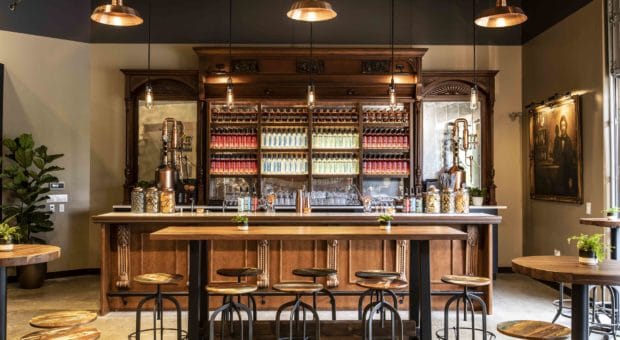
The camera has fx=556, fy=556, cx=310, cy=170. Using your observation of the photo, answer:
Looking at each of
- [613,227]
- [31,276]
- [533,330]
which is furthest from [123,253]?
[613,227]

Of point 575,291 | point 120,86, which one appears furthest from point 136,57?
point 575,291

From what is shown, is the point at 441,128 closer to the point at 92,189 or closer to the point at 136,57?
the point at 136,57

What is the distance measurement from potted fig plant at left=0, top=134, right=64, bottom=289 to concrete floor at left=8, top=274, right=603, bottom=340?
243 millimetres

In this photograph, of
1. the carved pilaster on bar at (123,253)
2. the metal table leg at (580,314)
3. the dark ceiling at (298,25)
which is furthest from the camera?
the dark ceiling at (298,25)

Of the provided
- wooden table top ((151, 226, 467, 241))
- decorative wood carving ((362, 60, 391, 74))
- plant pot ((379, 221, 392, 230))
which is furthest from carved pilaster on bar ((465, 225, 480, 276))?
decorative wood carving ((362, 60, 391, 74))

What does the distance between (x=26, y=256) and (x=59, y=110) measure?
17.9ft

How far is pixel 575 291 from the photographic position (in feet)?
10.3

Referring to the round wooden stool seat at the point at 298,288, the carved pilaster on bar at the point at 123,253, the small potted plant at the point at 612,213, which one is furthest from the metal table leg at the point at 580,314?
the carved pilaster on bar at the point at 123,253

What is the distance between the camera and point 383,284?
4.15 m

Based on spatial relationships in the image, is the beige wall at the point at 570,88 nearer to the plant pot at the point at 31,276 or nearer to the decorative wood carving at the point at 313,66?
the decorative wood carving at the point at 313,66

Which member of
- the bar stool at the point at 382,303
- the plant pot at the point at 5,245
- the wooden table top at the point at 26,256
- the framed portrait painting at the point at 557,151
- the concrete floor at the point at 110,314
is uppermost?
the framed portrait painting at the point at 557,151

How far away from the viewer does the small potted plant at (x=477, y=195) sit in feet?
26.6

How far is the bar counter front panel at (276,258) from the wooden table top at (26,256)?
2.32 meters

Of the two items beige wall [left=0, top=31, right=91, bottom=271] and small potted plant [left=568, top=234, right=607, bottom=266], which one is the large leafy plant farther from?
small potted plant [left=568, top=234, right=607, bottom=266]
